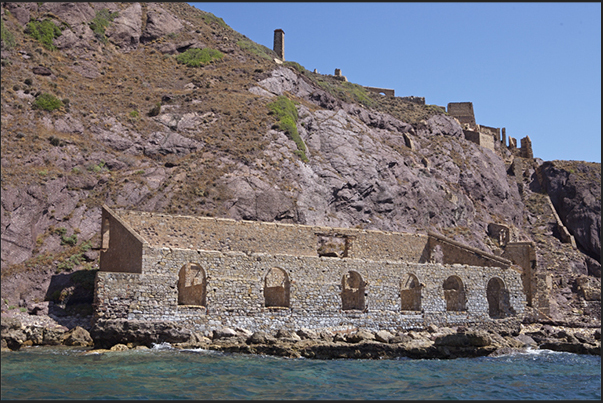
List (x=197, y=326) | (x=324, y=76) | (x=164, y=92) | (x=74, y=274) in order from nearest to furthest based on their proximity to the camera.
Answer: (x=197, y=326) < (x=74, y=274) < (x=164, y=92) < (x=324, y=76)

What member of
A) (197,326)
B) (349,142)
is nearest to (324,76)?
(349,142)

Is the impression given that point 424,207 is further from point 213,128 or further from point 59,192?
point 59,192

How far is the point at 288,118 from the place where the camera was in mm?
51469

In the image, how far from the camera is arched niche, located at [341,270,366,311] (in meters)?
29.5

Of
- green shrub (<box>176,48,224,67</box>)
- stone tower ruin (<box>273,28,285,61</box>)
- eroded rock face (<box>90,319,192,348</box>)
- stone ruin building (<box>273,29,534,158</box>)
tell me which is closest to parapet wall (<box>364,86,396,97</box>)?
stone ruin building (<box>273,29,534,158</box>)

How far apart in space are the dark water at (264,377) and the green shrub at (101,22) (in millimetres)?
39948

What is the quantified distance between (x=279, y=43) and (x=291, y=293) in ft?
180

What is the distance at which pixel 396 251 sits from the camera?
3741 cm

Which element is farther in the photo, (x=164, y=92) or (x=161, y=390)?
(x=164, y=92)

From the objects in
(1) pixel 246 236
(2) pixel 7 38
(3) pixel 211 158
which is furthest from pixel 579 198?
(2) pixel 7 38

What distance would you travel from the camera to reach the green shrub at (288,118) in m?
49.4

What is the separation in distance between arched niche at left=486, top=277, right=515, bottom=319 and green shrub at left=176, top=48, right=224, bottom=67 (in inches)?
1461

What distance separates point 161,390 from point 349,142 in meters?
38.9

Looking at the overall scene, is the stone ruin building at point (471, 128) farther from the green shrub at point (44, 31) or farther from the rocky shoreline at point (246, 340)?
the rocky shoreline at point (246, 340)
